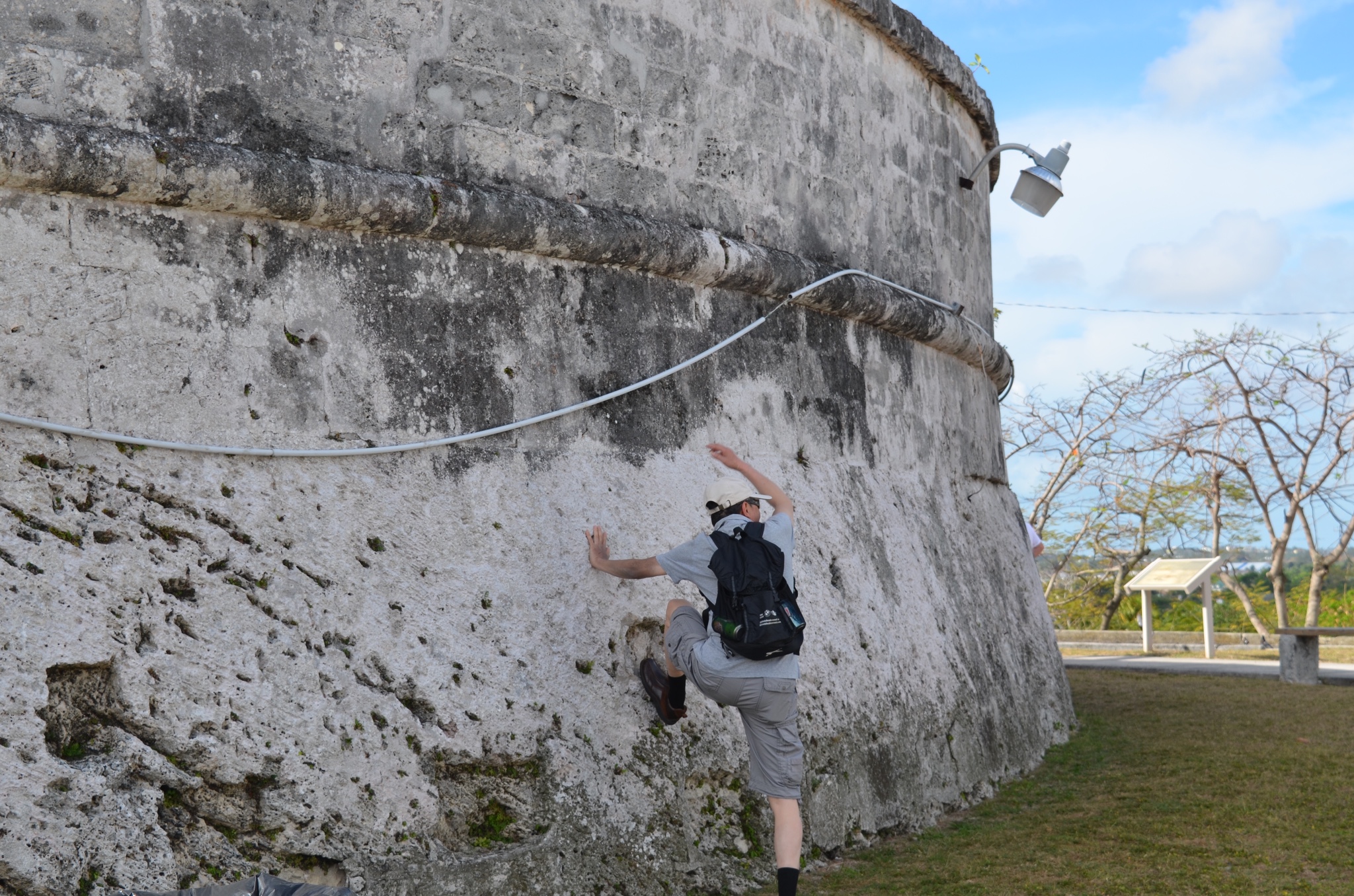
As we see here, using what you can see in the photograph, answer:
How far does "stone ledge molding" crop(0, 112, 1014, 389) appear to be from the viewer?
3475 millimetres

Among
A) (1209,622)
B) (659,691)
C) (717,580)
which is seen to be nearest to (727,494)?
(717,580)

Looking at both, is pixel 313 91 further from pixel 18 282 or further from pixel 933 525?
pixel 933 525

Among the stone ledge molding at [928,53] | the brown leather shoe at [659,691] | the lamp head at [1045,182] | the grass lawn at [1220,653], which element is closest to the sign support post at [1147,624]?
the grass lawn at [1220,653]


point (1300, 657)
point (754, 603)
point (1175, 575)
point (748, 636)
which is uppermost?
point (1175, 575)

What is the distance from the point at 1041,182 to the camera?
710 cm

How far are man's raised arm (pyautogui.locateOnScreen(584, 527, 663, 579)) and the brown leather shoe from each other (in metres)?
0.32

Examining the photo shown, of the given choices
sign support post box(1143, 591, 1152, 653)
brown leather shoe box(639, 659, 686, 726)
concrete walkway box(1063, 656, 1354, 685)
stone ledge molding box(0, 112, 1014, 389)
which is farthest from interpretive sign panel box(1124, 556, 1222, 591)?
brown leather shoe box(639, 659, 686, 726)

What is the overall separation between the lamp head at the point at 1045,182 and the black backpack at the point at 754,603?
417 cm

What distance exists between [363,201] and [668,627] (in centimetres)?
175

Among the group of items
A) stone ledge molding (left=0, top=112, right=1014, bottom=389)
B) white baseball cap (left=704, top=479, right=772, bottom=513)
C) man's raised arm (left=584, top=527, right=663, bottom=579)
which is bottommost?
man's raised arm (left=584, top=527, right=663, bottom=579)

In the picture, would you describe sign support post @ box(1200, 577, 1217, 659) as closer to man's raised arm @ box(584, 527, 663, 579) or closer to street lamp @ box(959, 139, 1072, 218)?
street lamp @ box(959, 139, 1072, 218)

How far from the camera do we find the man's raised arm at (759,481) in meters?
4.27

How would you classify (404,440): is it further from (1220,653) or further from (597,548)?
(1220,653)

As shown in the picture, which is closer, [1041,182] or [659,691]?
[659,691]
